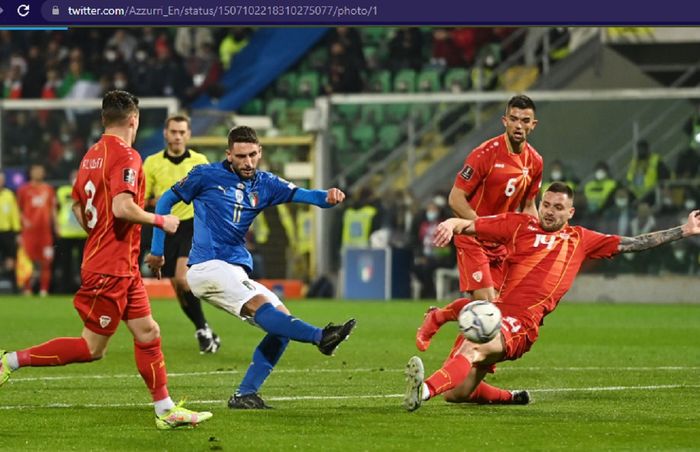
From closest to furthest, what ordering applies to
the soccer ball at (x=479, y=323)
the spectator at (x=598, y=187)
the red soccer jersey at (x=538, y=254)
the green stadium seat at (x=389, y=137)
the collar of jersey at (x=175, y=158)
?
the soccer ball at (x=479, y=323) → the red soccer jersey at (x=538, y=254) → the collar of jersey at (x=175, y=158) → the spectator at (x=598, y=187) → the green stadium seat at (x=389, y=137)

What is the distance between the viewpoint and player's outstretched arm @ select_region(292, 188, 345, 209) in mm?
9148

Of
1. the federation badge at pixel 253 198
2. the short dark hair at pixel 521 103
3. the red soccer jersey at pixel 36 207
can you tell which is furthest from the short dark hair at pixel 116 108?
the red soccer jersey at pixel 36 207

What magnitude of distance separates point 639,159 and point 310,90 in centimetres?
903

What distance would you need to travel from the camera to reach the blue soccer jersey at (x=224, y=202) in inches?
376

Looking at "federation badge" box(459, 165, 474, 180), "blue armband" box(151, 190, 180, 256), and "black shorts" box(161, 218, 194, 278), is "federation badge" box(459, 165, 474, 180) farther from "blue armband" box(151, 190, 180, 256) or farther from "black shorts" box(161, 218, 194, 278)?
"black shorts" box(161, 218, 194, 278)

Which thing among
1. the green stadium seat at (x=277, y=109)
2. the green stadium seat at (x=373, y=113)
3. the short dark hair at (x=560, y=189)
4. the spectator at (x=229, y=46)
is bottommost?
the short dark hair at (x=560, y=189)

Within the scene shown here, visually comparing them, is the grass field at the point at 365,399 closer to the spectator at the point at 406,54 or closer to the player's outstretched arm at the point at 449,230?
the player's outstretched arm at the point at 449,230

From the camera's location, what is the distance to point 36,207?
25.8 m

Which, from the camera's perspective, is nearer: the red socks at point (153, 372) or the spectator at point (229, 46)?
the red socks at point (153, 372)

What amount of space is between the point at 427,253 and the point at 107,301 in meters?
16.4

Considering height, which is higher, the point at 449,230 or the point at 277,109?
the point at 277,109

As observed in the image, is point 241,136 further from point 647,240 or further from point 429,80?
point 429,80

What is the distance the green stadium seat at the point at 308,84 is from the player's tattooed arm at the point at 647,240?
69.2ft
